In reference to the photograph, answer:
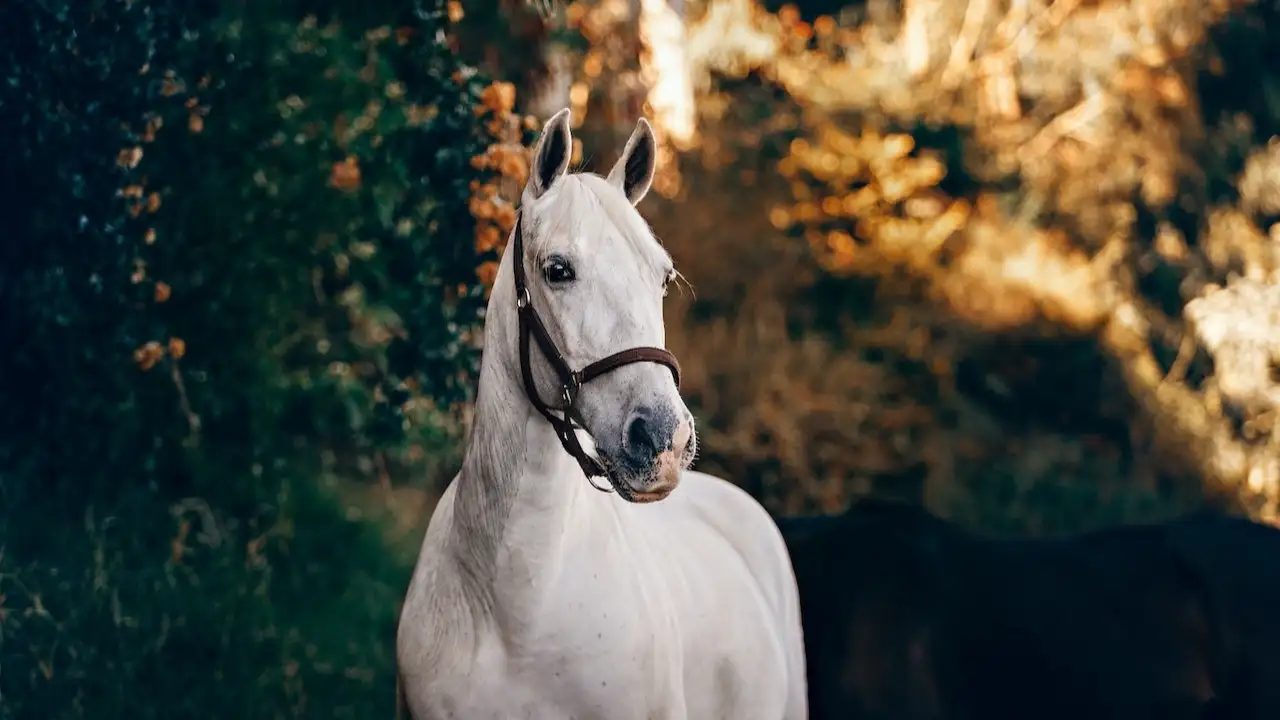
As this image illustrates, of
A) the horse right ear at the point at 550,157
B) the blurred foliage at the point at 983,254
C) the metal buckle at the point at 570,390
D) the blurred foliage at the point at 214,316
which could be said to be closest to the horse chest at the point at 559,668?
the metal buckle at the point at 570,390

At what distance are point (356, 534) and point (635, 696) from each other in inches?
121

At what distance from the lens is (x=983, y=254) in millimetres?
11695

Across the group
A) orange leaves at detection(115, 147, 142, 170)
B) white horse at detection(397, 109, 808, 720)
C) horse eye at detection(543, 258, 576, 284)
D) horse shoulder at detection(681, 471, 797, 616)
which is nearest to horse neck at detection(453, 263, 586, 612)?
white horse at detection(397, 109, 808, 720)

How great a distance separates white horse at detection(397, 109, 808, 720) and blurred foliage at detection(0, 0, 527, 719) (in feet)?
7.21

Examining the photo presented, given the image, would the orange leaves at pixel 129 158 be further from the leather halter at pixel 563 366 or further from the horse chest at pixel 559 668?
the horse chest at pixel 559 668

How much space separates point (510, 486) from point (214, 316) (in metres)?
2.57

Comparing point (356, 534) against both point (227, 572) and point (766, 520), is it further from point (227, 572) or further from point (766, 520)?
point (766, 520)

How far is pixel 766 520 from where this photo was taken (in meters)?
3.83

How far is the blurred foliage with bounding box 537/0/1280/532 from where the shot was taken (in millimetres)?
10188

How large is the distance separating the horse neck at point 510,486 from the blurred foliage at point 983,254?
645 centimetres

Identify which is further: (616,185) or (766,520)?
(766,520)

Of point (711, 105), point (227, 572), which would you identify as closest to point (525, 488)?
point (227, 572)

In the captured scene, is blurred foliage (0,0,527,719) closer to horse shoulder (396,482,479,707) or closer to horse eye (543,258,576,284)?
horse shoulder (396,482,479,707)

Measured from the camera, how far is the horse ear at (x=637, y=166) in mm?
2793
